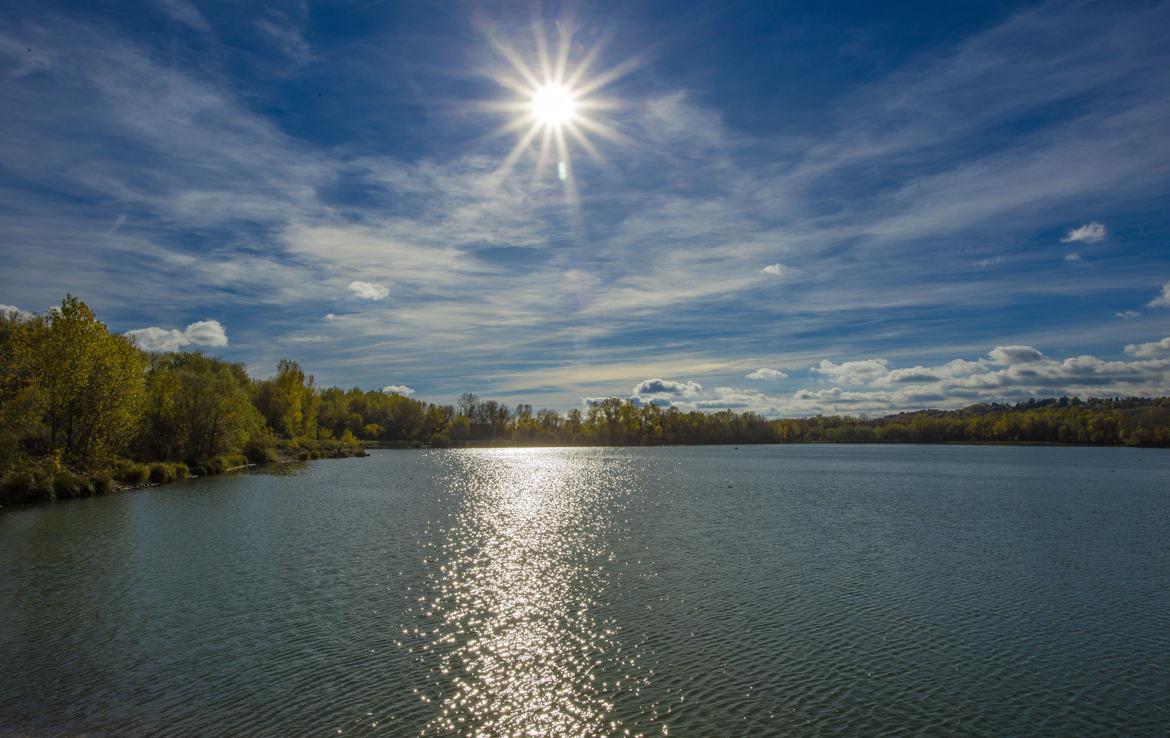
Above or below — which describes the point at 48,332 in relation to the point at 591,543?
above

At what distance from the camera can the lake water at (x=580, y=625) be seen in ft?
35.2

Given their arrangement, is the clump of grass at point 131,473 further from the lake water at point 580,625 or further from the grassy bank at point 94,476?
the lake water at point 580,625

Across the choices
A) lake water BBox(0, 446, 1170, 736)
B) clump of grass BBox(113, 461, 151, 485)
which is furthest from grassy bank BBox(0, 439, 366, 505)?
lake water BBox(0, 446, 1170, 736)

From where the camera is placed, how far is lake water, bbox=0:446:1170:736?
423 inches

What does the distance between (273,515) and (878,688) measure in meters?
31.4

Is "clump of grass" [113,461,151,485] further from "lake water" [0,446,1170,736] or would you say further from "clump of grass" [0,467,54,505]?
"lake water" [0,446,1170,736]

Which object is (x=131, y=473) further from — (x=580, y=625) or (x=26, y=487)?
(x=580, y=625)

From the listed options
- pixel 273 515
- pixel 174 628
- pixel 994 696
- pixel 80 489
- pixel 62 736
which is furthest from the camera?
pixel 80 489

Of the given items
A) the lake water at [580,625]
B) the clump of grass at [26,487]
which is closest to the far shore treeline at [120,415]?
the clump of grass at [26,487]

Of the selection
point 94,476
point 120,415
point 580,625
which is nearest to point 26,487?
point 94,476

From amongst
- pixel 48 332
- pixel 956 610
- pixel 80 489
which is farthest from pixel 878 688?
pixel 48 332

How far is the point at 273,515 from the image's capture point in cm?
3319

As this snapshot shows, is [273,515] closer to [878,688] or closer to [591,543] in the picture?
[591,543]

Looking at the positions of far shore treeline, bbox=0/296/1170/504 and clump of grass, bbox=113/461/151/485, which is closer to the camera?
far shore treeline, bbox=0/296/1170/504
